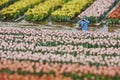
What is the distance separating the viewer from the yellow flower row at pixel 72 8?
3238 cm

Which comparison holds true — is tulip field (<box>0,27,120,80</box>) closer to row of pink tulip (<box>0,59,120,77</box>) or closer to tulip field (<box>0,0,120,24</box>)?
row of pink tulip (<box>0,59,120,77</box>)

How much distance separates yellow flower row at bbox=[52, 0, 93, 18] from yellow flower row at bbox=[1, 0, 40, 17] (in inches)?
120

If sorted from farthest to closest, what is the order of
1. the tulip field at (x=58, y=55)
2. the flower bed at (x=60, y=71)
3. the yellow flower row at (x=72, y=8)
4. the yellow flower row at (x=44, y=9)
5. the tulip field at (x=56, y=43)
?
1. the yellow flower row at (x=44, y=9)
2. the yellow flower row at (x=72, y=8)
3. the tulip field at (x=56, y=43)
4. the tulip field at (x=58, y=55)
5. the flower bed at (x=60, y=71)

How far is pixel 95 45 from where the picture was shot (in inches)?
815

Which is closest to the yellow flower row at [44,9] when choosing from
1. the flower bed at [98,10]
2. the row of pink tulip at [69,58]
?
the flower bed at [98,10]

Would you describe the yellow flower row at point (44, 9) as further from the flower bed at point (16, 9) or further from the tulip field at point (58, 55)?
the tulip field at point (58, 55)

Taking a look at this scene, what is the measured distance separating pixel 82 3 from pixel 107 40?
14.1 meters

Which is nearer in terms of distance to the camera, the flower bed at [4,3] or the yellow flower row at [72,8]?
the yellow flower row at [72,8]

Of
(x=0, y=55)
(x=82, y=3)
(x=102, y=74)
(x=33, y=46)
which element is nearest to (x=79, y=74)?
(x=102, y=74)

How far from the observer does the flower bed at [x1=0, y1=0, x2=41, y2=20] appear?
33719 millimetres

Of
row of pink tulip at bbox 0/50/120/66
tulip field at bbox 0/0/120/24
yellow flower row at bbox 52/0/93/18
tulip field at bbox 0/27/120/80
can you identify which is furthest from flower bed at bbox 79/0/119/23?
row of pink tulip at bbox 0/50/120/66

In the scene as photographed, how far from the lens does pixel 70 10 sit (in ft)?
109

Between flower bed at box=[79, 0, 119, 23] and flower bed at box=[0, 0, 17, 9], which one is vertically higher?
flower bed at box=[0, 0, 17, 9]

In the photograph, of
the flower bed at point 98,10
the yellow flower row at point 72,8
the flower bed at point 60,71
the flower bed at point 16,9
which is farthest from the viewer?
the flower bed at point 16,9
